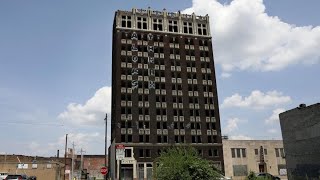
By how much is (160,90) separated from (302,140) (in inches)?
1895

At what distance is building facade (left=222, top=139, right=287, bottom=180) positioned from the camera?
3100 inches

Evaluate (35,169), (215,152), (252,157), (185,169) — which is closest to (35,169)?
(35,169)

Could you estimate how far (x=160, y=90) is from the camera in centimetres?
8019

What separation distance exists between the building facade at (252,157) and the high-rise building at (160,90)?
108 inches

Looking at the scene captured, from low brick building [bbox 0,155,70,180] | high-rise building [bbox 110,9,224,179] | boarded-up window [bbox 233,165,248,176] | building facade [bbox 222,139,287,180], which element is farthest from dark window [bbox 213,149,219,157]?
low brick building [bbox 0,155,70,180]

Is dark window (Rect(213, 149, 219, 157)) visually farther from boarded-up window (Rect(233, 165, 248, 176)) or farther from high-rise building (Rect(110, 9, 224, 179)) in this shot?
boarded-up window (Rect(233, 165, 248, 176))

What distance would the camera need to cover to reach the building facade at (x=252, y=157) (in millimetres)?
78750

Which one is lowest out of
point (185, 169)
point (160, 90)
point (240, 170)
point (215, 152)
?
point (240, 170)

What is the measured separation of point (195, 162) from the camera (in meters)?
32.0

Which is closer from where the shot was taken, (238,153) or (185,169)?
(185,169)

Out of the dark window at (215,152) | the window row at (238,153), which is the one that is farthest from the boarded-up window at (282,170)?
the dark window at (215,152)

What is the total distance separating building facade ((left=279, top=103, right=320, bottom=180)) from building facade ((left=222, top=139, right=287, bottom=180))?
41773 millimetres

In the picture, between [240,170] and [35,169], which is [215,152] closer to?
[240,170]

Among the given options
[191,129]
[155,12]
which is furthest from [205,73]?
[155,12]
